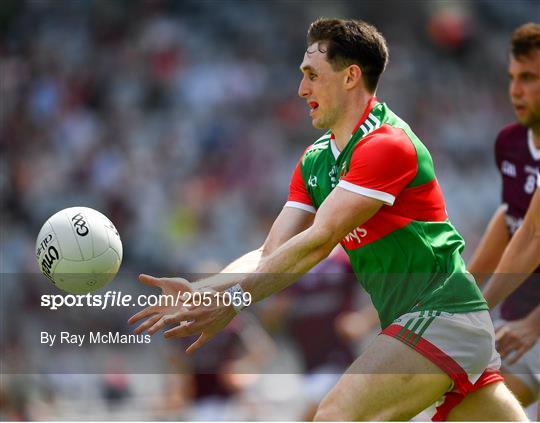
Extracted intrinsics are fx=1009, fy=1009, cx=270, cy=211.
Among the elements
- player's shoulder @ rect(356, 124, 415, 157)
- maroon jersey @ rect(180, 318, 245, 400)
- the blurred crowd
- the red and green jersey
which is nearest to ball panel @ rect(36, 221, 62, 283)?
the red and green jersey

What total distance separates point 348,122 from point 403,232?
2.07ft

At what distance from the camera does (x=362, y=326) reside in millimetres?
8438

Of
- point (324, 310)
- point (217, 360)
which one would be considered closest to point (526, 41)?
point (324, 310)

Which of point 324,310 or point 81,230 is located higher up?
point 81,230

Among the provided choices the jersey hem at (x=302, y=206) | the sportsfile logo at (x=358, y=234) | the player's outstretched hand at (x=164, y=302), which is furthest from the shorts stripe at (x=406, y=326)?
the player's outstretched hand at (x=164, y=302)

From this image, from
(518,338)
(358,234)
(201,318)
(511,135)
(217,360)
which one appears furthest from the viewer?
(217,360)

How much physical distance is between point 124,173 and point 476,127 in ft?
19.3

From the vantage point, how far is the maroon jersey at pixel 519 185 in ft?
20.1

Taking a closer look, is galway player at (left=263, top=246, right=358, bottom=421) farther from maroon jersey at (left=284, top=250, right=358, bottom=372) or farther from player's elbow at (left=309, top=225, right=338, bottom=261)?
player's elbow at (left=309, top=225, right=338, bottom=261)

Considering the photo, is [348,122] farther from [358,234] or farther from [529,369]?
[529,369]

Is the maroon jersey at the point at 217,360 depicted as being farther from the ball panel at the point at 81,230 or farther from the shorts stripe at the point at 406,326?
the shorts stripe at the point at 406,326

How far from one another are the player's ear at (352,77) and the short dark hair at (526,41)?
5.10 feet

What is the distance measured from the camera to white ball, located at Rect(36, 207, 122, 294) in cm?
487

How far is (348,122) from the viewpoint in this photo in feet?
16.1
